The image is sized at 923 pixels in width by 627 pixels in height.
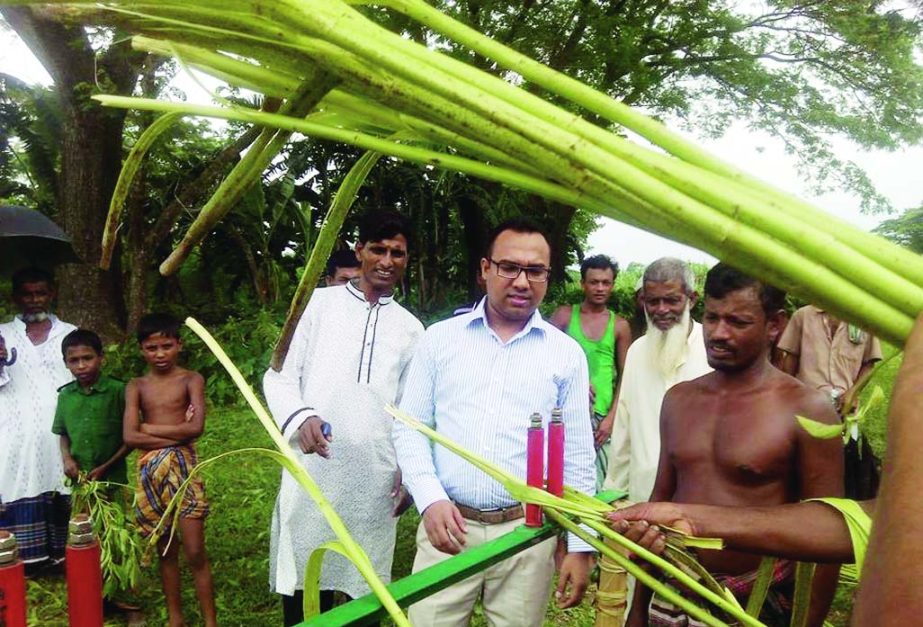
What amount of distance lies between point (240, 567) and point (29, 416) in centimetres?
157

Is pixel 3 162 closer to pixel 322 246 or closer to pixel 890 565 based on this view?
pixel 322 246

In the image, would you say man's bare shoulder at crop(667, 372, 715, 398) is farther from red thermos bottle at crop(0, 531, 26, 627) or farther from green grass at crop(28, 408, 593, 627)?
green grass at crop(28, 408, 593, 627)

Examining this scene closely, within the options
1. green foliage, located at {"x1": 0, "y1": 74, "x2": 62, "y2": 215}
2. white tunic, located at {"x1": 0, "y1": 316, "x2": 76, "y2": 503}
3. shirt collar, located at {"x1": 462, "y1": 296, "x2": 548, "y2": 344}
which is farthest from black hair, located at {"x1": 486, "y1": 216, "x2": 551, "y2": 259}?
green foliage, located at {"x1": 0, "y1": 74, "x2": 62, "y2": 215}

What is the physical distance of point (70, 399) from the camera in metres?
3.75

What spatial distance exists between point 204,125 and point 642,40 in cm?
838

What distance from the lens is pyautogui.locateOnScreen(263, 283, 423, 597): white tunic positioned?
2879mm

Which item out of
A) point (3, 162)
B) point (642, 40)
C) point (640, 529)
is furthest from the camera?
point (642, 40)

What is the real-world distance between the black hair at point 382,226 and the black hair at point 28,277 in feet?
7.20

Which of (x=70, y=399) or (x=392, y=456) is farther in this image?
(x=70, y=399)

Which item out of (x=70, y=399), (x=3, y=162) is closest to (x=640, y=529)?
(x=70, y=399)

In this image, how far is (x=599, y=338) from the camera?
14.9ft

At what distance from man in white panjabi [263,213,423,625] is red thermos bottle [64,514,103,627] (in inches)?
70.6

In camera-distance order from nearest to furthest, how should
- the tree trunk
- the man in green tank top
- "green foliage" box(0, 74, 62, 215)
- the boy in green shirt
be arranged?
the boy in green shirt < the man in green tank top < the tree trunk < "green foliage" box(0, 74, 62, 215)

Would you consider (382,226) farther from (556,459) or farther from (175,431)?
(556,459)
